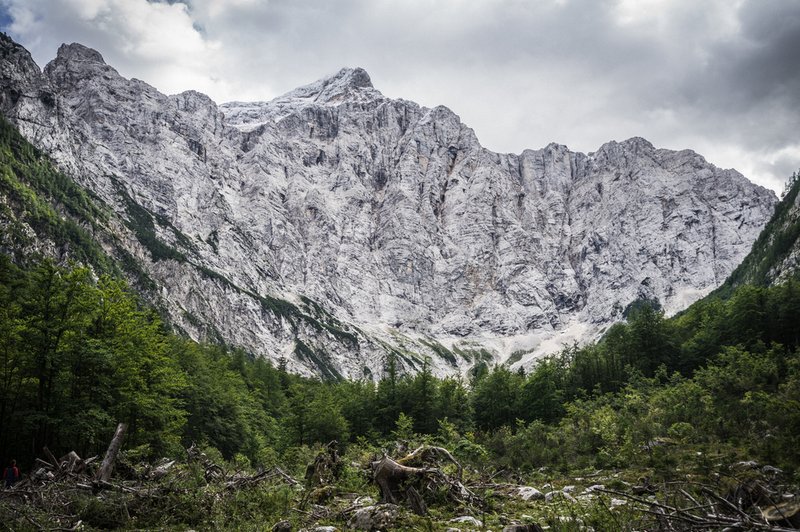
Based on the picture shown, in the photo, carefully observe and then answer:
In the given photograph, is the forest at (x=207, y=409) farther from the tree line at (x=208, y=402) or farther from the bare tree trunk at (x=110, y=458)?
the bare tree trunk at (x=110, y=458)

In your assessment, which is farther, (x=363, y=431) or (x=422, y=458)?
(x=363, y=431)

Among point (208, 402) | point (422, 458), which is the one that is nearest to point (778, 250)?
point (208, 402)

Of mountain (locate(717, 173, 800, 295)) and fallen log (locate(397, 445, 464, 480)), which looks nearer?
fallen log (locate(397, 445, 464, 480))

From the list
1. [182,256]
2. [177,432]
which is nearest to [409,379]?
[177,432]

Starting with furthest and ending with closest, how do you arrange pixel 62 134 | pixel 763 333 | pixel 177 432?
pixel 62 134
pixel 763 333
pixel 177 432

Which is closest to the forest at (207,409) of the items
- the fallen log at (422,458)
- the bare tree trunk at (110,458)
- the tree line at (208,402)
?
the tree line at (208,402)

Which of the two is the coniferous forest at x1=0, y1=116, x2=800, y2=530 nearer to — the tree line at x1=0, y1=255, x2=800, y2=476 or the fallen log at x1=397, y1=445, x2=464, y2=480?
the tree line at x1=0, y1=255, x2=800, y2=476

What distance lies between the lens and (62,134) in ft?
624

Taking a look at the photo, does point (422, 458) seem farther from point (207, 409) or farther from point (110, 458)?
point (207, 409)

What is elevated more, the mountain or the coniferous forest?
the mountain

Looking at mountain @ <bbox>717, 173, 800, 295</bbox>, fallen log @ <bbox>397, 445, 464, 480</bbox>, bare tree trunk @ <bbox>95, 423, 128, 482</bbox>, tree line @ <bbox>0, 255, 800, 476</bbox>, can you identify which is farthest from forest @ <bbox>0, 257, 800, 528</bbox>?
mountain @ <bbox>717, 173, 800, 295</bbox>

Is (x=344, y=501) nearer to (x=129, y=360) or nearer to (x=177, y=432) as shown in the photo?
(x=129, y=360)

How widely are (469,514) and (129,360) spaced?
2020cm

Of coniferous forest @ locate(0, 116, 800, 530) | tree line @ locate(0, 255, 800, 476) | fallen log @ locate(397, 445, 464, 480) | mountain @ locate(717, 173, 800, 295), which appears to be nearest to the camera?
coniferous forest @ locate(0, 116, 800, 530)
